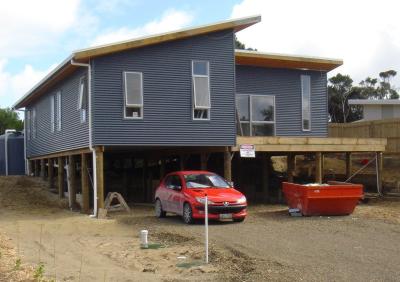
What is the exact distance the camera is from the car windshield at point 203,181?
59.0ft

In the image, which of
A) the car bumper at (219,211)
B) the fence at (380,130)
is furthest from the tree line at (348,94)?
the car bumper at (219,211)

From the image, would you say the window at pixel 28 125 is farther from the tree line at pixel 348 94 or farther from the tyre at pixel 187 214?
the tree line at pixel 348 94

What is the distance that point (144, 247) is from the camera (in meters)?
12.9

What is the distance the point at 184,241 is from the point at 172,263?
105 inches

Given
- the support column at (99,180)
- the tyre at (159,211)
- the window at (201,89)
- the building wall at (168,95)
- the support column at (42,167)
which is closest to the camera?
the tyre at (159,211)

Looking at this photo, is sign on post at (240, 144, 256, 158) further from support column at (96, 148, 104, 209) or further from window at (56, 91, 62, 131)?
window at (56, 91, 62, 131)

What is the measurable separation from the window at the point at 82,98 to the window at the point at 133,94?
1.50 meters

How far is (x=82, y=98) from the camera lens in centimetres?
2073

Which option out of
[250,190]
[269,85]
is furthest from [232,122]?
[250,190]

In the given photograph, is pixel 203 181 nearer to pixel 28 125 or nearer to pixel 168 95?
pixel 168 95

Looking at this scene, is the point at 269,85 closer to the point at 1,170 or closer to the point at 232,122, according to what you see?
the point at 232,122

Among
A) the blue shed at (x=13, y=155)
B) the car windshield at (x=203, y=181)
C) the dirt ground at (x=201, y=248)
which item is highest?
the blue shed at (x=13, y=155)

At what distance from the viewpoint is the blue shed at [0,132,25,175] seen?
36250 millimetres

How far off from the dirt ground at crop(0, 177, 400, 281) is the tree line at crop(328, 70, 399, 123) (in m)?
45.0
